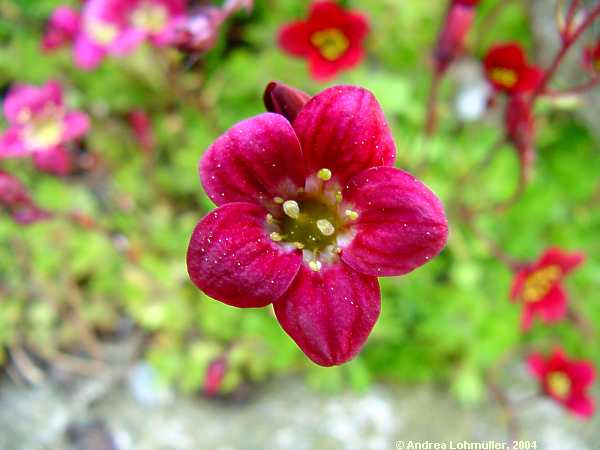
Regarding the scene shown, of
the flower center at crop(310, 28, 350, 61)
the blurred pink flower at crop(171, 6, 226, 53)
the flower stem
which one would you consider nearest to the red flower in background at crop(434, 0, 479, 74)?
the flower stem

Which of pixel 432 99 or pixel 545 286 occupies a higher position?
pixel 432 99

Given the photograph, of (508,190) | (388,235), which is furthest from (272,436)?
(388,235)

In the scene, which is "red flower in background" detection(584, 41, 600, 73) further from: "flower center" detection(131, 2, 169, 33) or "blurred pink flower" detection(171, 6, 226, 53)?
"flower center" detection(131, 2, 169, 33)

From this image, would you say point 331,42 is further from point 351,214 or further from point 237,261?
point 237,261

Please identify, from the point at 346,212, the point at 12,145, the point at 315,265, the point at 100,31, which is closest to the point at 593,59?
the point at 346,212

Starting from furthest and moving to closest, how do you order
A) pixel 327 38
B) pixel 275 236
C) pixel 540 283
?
pixel 327 38, pixel 540 283, pixel 275 236

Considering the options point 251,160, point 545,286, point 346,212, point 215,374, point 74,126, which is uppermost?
point 251,160

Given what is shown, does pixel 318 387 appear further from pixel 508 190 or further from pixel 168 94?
pixel 168 94
